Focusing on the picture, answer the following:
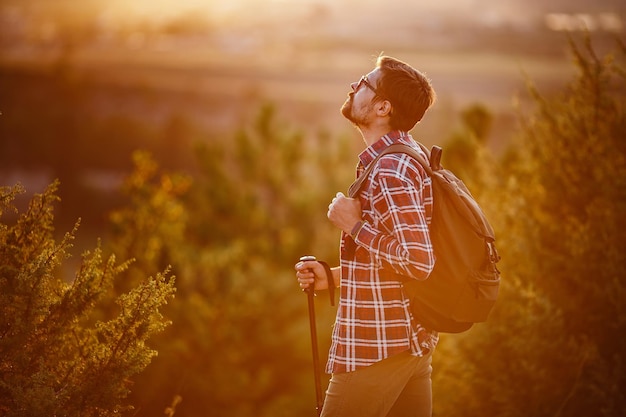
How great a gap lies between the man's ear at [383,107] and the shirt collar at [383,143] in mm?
79

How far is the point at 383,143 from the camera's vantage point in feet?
8.29

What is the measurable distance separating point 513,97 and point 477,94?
43054mm

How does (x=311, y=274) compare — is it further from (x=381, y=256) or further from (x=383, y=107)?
(x=383, y=107)

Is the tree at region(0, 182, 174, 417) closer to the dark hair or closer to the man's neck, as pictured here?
the man's neck

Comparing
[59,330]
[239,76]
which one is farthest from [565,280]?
[239,76]

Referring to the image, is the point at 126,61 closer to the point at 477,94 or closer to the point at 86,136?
the point at 86,136

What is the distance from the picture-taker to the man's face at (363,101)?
2.54 metres

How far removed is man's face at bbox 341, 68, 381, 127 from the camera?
254 centimetres

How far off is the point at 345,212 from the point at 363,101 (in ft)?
1.47

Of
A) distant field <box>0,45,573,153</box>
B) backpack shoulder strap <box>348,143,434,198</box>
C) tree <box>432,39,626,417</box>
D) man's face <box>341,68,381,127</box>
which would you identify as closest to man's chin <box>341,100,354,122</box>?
man's face <box>341,68,381,127</box>

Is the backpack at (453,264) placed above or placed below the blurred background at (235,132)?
below

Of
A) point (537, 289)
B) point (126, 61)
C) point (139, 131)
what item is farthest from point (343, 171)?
point (126, 61)

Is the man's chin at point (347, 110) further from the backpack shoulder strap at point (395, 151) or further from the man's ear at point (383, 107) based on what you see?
the backpack shoulder strap at point (395, 151)

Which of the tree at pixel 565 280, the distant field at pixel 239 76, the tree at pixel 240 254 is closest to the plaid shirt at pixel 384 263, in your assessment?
the tree at pixel 565 280
